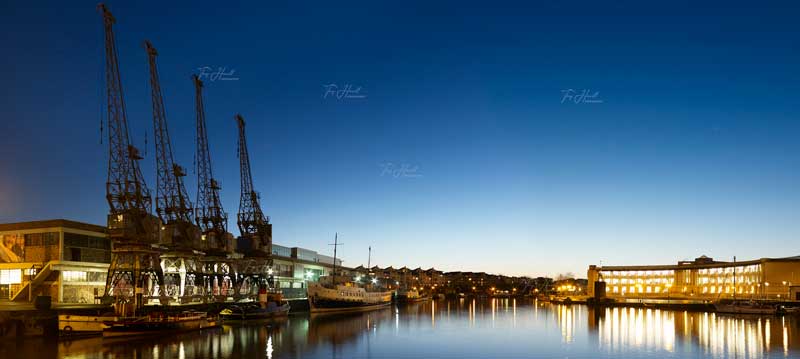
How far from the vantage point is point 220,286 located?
99500mm

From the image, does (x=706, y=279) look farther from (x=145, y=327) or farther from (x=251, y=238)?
(x=145, y=327)

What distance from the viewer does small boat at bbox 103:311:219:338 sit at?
55906 mm

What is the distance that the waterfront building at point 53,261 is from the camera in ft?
218

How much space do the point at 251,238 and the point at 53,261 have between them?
122 feet

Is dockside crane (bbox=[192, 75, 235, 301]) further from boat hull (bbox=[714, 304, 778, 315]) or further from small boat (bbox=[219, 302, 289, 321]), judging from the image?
boat hull (bbox=[714, 304, 778, 315])

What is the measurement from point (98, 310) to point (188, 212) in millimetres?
28448

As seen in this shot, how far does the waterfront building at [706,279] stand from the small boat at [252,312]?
96967mm

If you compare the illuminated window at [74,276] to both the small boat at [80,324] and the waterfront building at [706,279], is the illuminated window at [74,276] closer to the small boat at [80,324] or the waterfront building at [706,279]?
the small boat at [80,324]

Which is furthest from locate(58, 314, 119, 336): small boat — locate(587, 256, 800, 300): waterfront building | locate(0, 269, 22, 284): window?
locate(587, 256, 800, 300): waterfront building

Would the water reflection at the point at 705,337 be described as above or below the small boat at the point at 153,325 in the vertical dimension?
below

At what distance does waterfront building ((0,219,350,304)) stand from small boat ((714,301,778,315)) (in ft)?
326

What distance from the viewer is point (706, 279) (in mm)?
170750

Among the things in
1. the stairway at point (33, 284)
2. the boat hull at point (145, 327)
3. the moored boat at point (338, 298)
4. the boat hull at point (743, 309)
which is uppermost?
the stairway at point (33, 284)

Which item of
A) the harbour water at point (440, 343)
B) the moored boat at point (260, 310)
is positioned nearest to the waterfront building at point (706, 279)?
the harbour water at point (440, 343)
